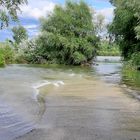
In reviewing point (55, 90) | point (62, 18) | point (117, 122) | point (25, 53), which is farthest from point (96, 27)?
point (117, 122)

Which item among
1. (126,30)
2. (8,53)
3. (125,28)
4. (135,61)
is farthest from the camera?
(8,53)

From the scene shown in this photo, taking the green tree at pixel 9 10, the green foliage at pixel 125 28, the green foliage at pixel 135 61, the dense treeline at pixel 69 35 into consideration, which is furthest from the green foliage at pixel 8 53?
the green tree at pixel 9 10

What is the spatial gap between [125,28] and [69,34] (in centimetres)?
1591

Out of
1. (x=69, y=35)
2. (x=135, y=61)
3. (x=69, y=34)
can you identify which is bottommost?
(x=135, y=61)

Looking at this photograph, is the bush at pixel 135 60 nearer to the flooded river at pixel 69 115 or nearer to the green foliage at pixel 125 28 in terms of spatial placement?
the green foliage at pixel 125 28

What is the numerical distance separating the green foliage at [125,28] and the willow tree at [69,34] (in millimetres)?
10672

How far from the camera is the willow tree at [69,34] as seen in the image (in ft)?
179

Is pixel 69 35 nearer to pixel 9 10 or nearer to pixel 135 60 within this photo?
pixel 135 60

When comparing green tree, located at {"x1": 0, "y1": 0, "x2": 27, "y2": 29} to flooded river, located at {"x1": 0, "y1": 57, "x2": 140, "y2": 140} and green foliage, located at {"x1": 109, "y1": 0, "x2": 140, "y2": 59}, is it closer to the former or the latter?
flooded river, located at {"x1": 0, "y1": 57, "x2": 140, "y2": 140}

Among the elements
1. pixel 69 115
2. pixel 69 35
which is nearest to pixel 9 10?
pixel 69 115

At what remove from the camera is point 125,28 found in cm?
4097

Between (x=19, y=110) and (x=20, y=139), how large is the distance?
4.47 metres

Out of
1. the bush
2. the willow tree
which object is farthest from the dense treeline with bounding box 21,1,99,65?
the bush

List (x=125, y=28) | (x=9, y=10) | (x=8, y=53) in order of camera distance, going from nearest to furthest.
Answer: (x=9, y=10)
(x=125, y=28)
(x=8, y=53)
